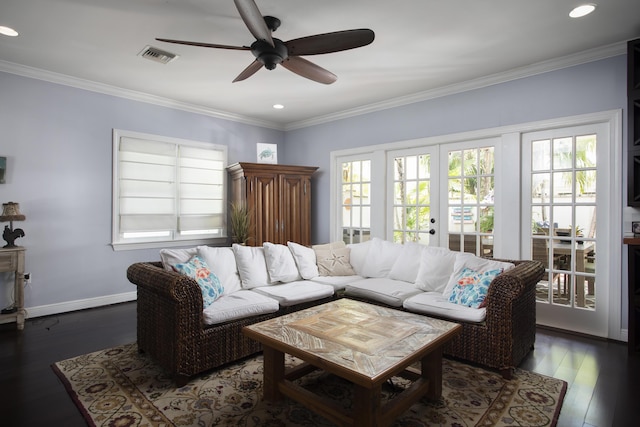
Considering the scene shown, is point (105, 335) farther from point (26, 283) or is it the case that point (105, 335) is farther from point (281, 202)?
point (281, 202)

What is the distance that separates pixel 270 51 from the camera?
2.35 m

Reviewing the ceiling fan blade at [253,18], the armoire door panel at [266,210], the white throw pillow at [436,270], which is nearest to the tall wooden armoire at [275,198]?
the armoire door panel at [266,210]

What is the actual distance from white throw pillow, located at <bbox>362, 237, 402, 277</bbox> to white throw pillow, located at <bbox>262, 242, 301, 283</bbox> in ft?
2.60

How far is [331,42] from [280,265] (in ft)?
7.03

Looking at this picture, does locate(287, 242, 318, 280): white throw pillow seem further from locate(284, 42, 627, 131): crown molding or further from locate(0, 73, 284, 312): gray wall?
locate(284, 42, 627, 131): crown molding

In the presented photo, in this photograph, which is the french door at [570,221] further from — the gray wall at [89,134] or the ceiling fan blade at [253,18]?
the ceiling fan blade at [253,18]

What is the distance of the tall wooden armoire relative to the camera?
4984 mm

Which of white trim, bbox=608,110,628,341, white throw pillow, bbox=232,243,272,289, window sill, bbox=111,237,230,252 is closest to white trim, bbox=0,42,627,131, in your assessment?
white trim, bbox=608,110,628,341

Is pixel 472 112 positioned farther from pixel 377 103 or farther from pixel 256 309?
pixel 256 309

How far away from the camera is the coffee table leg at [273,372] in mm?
2137

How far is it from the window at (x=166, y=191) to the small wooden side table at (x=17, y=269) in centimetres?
96

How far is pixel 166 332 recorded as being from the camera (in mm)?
2461

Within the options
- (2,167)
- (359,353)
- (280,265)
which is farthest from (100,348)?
(359,353)

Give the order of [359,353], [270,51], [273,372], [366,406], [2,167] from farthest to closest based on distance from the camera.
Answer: [2,167]
[270,51]
[273,372]
[359,353]
[366,406]
